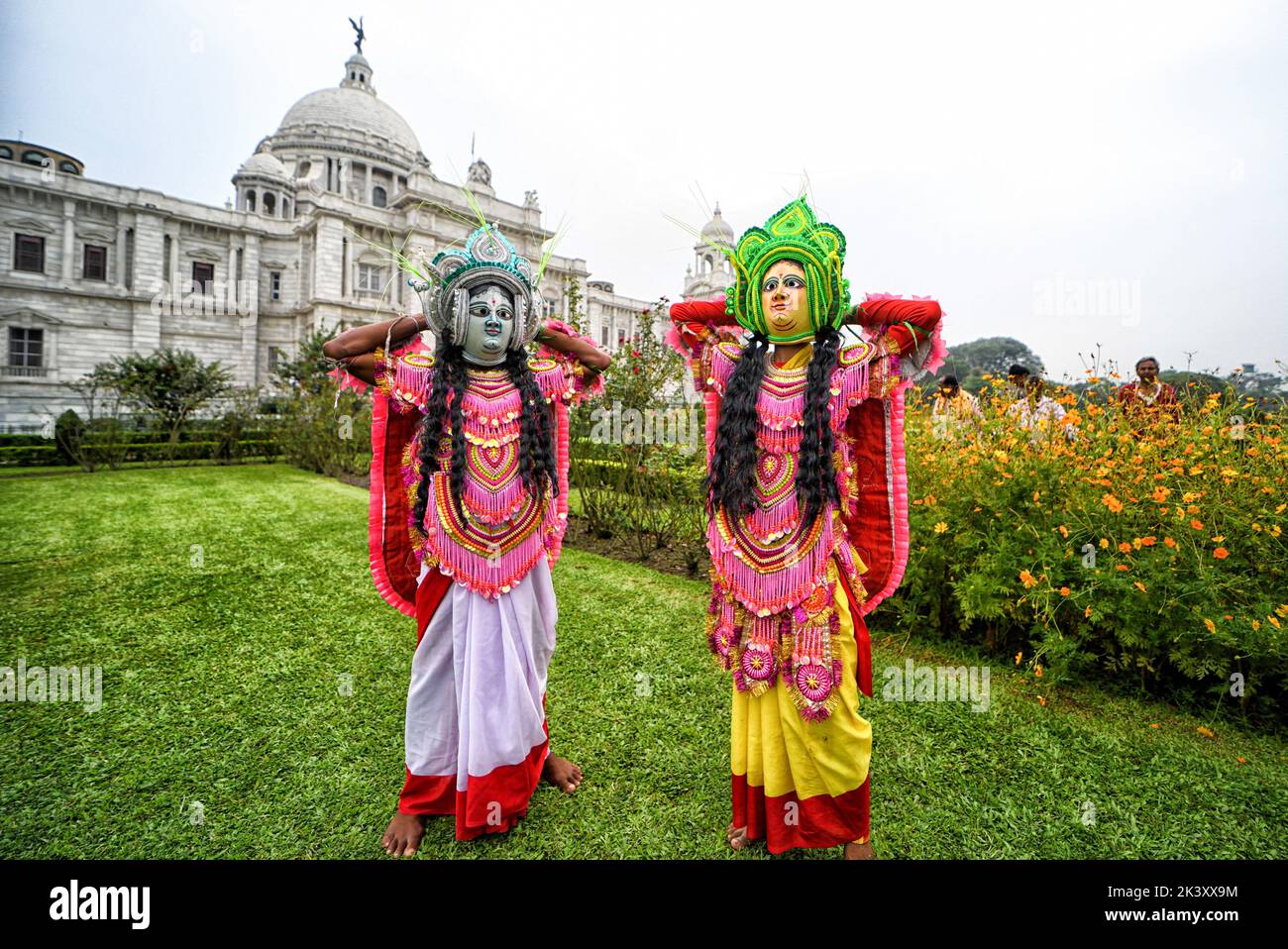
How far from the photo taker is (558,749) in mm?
3252

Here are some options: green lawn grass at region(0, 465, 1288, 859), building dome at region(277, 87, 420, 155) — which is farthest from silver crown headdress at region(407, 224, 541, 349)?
building dome at region(277, 87, 420, 155)

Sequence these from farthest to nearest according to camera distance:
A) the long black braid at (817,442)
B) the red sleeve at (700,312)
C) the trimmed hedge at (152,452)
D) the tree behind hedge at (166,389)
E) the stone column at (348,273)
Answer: the stone column at (348,273) → the tree behind hedge at (166,389) → the trimmed hedge at (152,452) → the red sleeve at (700,312) → the long black braid at (817,442)

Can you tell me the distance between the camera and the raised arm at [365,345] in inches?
97.2

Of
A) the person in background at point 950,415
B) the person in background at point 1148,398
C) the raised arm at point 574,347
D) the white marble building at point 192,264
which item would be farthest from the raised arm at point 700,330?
the white marble building at point 192,264

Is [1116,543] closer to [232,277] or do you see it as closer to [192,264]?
[232,277]

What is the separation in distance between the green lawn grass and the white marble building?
25645 mm

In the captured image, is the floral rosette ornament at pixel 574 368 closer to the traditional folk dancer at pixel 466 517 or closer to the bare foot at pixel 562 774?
the traditional folk dancer at pixel 466 517

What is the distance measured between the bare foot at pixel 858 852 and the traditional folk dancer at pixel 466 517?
1367 mm

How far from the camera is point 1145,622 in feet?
11.6

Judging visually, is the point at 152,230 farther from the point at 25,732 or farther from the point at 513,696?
the point at 513,696

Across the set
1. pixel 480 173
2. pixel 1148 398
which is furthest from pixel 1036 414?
pixel 480 173

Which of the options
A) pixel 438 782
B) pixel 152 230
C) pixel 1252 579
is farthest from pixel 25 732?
pixel 152 230

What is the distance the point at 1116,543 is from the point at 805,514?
2678 mm

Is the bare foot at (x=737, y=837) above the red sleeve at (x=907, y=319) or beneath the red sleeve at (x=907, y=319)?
beneath
